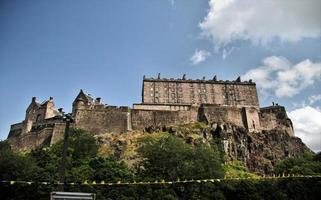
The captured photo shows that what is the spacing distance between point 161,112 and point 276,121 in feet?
84.2

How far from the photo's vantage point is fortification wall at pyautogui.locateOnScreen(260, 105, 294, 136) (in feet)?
240

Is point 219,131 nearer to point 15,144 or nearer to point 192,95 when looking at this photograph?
point 192,95

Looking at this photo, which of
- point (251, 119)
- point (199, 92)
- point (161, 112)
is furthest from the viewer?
point (199, 92)

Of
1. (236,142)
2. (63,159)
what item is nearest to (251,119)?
(236,142)

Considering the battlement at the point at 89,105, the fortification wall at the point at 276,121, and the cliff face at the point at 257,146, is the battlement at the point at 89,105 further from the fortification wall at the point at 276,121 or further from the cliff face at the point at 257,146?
the fortification wall at the point at 276,121

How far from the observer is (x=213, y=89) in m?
86.2

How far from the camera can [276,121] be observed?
74.3m

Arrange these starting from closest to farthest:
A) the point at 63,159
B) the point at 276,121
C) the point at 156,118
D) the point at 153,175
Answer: the point at 63,159 < the point at 153,175 < the point at 156,118 < the point at 276,121

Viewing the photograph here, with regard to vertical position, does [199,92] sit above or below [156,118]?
above

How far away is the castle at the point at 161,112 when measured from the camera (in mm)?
64250

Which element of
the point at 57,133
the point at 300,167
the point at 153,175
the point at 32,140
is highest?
the point at 57,133

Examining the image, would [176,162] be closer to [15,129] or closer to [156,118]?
[156,118]

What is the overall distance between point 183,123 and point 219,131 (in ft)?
23.7

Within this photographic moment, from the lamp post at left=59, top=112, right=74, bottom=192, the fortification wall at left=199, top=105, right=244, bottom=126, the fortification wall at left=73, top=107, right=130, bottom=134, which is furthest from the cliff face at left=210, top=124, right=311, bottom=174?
the lamp post at left=59, top=112, right=74, bottom=192
